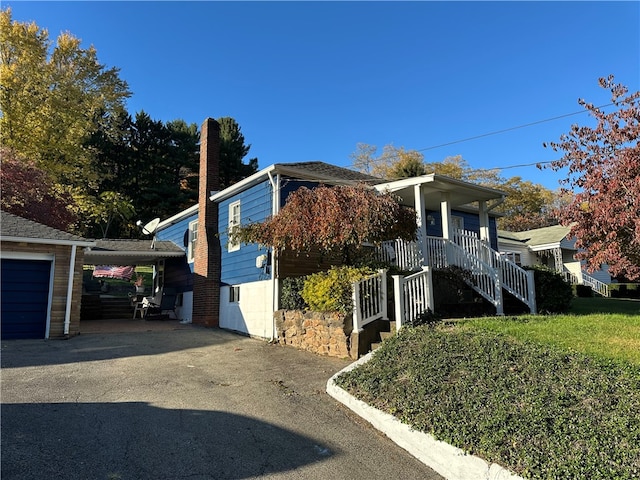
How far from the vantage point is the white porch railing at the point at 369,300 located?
26.2ft

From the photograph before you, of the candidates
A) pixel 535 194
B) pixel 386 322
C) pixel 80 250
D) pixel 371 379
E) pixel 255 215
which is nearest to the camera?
pixel 371 379

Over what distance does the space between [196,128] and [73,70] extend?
452 inches

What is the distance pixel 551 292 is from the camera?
10820mm

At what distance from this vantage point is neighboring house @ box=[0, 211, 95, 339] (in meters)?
10.4

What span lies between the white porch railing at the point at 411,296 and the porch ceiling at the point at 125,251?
10.8m

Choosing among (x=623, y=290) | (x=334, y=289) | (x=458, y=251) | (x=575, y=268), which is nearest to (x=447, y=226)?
(x=458, y=251)

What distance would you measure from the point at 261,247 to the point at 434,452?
7851 millimetres

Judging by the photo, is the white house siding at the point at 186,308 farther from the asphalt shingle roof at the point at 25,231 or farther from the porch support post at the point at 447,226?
the porch support post at the point at 447,226

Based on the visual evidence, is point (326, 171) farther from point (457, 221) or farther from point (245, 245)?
point (457, 221)

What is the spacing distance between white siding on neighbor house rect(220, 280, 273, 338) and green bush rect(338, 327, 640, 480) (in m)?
4.88

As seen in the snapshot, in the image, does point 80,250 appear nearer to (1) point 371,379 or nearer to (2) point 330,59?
(1) point 371,379

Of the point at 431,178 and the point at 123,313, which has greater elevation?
the point at 431,178

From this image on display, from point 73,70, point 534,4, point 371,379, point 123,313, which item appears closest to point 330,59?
point 534,4

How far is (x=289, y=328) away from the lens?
9867 mm
